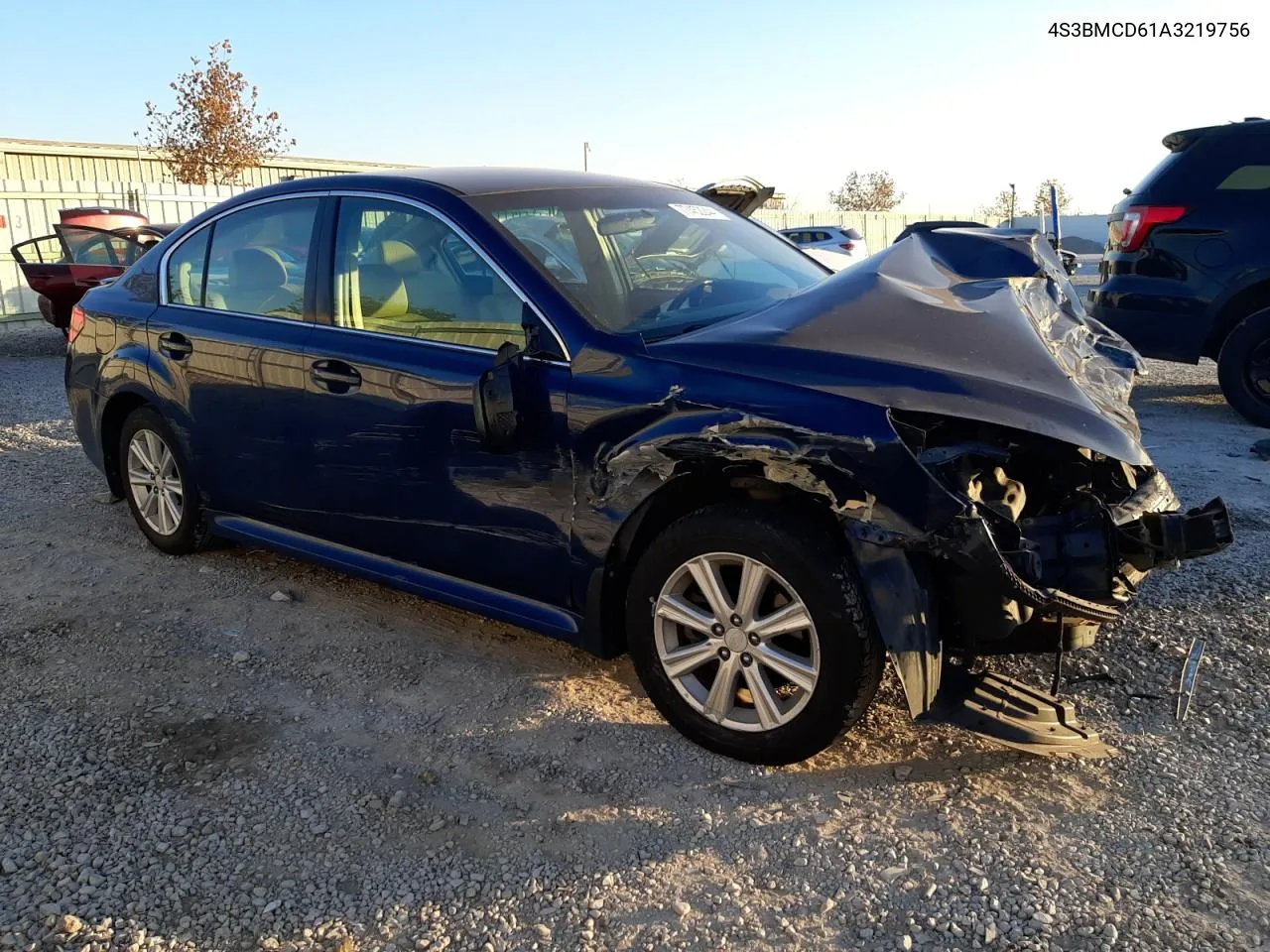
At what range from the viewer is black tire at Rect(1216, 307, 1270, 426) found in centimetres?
705

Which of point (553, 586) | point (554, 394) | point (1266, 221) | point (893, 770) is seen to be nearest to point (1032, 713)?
point (893, 770)

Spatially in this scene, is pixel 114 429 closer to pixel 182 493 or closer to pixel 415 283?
pixel 182 493

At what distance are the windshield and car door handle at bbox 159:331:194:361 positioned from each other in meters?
1.70

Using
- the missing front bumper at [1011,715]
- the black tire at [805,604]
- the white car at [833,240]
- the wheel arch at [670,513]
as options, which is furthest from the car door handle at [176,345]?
the white car at [833,240]

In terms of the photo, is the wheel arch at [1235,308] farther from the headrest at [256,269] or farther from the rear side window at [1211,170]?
the headrest at [256,269]

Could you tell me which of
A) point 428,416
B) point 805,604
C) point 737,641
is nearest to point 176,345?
point 428,416

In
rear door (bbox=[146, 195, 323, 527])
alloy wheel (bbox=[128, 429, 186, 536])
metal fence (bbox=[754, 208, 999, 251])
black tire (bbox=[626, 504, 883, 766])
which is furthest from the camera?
metal fence (bbox=[754, 208, 999, 251])

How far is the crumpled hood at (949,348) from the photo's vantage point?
8.98 ft

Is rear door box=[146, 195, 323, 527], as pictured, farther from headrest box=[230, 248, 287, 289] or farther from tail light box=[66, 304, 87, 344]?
tail light box=[66, 304, 87, 344]

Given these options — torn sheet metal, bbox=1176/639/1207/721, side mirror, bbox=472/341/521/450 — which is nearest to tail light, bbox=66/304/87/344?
side mirror, bbox=472/341/521/450

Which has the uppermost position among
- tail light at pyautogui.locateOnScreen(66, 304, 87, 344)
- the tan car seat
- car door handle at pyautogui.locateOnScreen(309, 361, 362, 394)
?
the tan car seat

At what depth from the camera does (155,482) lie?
16.3 feet

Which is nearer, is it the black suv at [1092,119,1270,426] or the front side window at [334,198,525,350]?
the front side window at [334,198,525,350]

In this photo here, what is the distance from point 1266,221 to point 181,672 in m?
7.22
